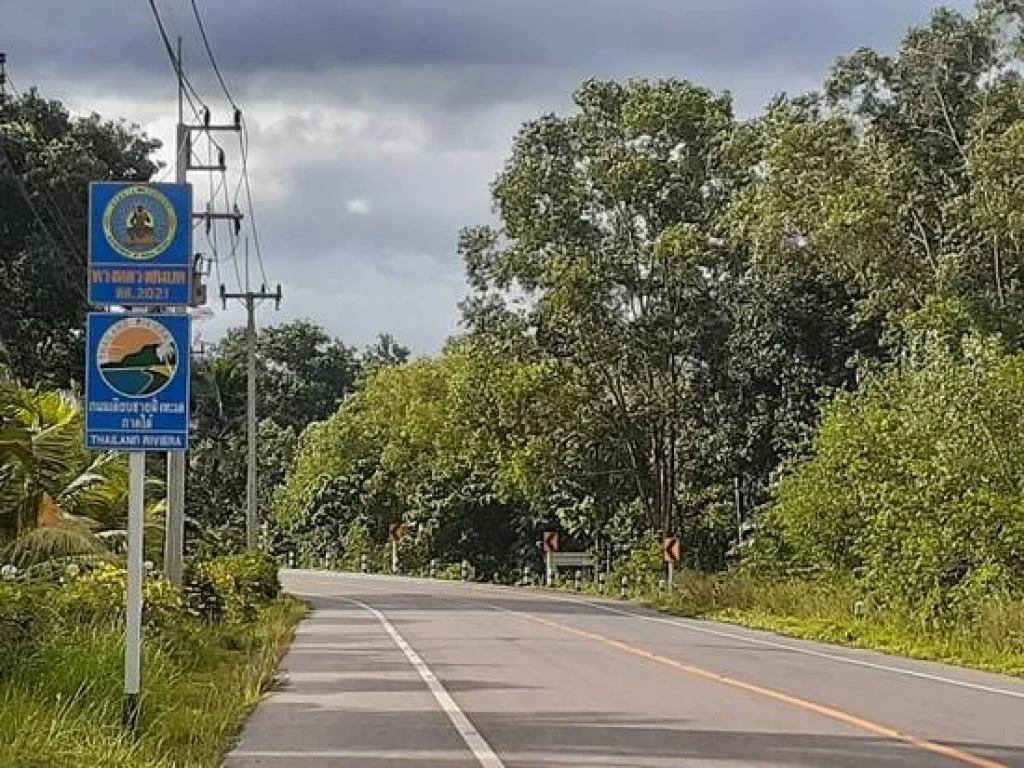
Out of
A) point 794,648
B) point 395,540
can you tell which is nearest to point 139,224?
point 794,648

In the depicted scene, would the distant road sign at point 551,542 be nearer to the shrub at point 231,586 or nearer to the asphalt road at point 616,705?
the shrub at point 231,586

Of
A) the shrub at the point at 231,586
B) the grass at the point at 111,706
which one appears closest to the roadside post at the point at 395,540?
the shrub at the point at 231,586

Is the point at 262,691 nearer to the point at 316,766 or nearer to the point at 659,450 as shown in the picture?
the point at 316,766

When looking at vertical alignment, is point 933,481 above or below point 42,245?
below

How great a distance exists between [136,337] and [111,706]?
2.91 m

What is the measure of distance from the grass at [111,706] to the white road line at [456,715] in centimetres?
193

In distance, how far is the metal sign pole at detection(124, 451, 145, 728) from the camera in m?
11.6

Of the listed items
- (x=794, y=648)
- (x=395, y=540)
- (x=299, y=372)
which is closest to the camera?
(x=794, y=648)

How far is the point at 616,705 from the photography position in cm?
1581

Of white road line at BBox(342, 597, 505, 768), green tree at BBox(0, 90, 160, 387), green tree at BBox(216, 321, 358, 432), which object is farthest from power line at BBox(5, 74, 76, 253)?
green tree at BBox(216, 321, 358, 432)

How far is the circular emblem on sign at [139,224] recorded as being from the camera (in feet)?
38.8

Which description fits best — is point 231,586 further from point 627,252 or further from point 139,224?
point 627,252

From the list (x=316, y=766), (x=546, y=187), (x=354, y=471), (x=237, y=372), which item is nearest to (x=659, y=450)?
(x=546, y=187)

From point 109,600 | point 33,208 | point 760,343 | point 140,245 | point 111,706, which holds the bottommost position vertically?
point 111,706
